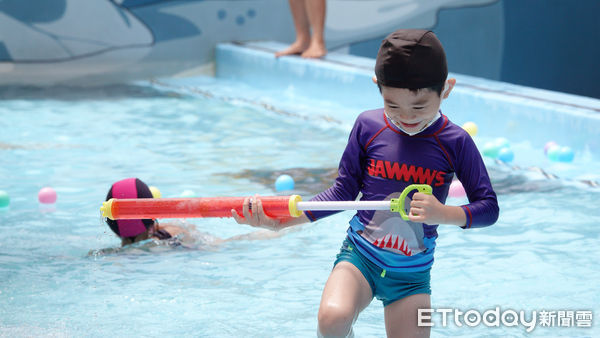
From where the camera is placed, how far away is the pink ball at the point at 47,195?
525cm

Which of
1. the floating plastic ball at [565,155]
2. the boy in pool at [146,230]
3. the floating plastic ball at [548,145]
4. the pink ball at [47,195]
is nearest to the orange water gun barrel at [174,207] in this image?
the boy in pool at [146,230]

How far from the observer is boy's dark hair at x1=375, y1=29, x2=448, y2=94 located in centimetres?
235

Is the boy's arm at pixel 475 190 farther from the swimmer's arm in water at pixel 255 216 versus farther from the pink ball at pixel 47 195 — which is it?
the pink ball at pixel 47 195

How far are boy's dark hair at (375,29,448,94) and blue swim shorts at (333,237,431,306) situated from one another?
0.62 m

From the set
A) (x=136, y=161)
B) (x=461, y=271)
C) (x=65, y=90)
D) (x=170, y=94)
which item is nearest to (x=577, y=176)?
(x=461, y=271)

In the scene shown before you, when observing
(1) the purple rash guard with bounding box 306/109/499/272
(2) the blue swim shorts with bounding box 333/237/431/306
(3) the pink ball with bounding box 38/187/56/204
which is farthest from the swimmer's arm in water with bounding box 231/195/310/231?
(3) the pink ball with bounding box 38/187/56/204

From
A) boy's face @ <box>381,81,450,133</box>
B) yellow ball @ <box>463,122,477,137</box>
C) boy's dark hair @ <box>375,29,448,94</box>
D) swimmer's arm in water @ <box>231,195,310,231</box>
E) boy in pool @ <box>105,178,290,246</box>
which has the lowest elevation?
yellow ball @ <box>463,122,477,137</box>

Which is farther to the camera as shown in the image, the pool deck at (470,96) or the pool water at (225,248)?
the pool deck at (470,96)

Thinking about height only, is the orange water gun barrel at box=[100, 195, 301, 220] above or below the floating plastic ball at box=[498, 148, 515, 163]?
above

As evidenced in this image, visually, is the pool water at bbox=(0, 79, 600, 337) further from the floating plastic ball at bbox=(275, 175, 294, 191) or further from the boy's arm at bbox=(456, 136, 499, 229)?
the boy's arm at bbox=(456, 136, 499, 229)

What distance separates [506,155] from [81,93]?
6.14 metres

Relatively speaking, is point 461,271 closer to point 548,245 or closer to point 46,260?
point 548,245

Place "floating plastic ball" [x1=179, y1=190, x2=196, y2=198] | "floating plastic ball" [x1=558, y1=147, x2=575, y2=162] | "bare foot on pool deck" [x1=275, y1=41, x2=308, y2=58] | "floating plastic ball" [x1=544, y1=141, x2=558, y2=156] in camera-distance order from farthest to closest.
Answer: "bare foot on pool deck" [x1=275, y1=41, x2=308, y2=58], "floating plastic ball" [x1=544, y1=141, x2=558, y2=156], "floating plastic ball" [x1=558, y1=147, x2=575, y2=162], "floating plastic ball" [x1=179, y1=190, x2=196, y2=198]

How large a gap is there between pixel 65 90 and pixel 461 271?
775 centimetres
